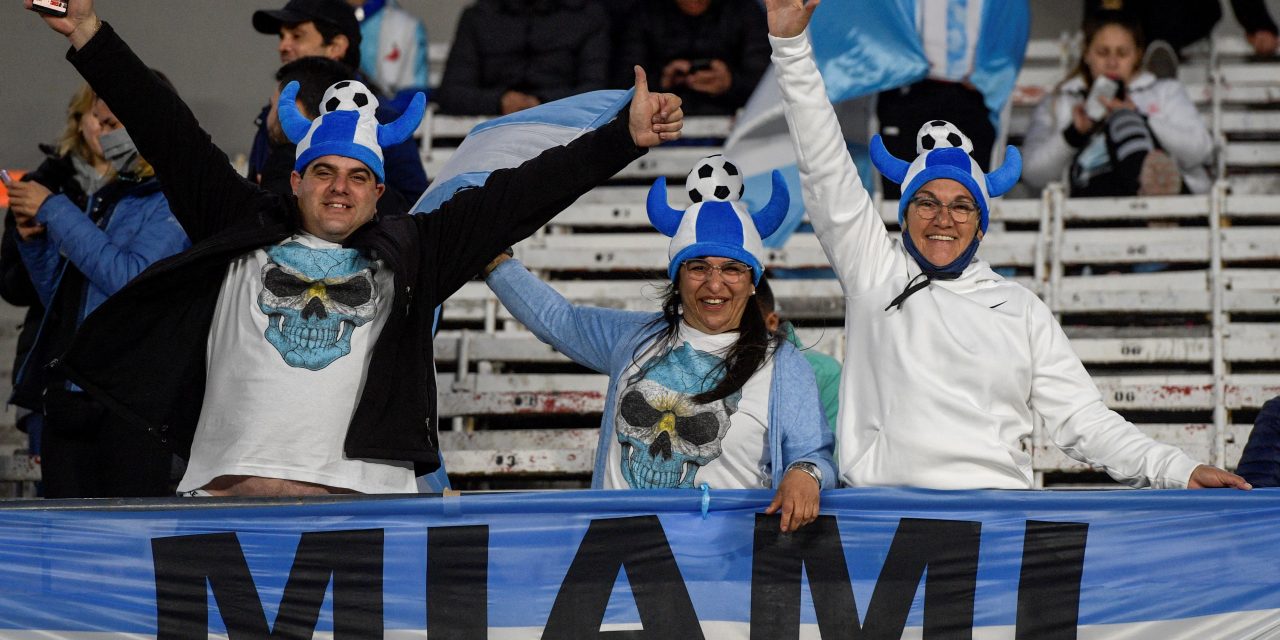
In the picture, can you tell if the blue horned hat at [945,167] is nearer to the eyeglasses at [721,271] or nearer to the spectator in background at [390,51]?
the eyeglasses at [721,271]

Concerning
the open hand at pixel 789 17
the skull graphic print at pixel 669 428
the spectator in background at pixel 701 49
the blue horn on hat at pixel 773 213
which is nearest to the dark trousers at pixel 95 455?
the skull graphic print at pixel 669 428

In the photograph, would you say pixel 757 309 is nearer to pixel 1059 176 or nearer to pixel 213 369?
pixel 213 369

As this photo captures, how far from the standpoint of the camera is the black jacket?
349cm

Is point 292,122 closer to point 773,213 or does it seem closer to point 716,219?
point 716,219

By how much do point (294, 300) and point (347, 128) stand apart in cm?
42

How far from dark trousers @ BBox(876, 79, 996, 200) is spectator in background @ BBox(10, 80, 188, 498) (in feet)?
10.7

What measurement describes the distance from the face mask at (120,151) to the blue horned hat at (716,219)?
4.64ft

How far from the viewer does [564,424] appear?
6664 mm

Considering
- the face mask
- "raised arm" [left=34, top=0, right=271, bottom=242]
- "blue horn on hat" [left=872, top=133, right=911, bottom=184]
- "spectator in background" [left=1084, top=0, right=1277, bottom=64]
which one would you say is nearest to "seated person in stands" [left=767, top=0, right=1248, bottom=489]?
"blue horn on hat" [left=872, top=133, right=911, bottom=184]

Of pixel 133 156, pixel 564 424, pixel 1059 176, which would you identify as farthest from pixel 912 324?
pixel 1059 176

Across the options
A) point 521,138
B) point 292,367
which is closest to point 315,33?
point 521,138

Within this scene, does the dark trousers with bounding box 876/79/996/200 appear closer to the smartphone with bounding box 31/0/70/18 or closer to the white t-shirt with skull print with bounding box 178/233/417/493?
the white t-shirt with skull print with bounding box 178/233/417/493

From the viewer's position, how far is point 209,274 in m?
3.58

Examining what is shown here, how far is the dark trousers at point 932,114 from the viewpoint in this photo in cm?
683
